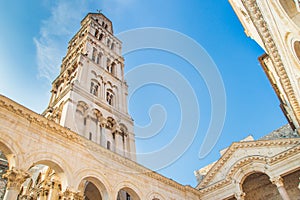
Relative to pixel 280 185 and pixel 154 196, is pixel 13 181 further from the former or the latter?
pixel 280 185

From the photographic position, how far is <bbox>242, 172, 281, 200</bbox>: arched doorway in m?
19.6

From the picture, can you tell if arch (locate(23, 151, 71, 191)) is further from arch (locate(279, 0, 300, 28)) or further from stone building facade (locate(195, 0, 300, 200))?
arch (locate(279, 0, 300, 28))

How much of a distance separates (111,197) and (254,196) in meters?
13.2

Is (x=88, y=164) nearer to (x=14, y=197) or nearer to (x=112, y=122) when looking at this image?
(x=14, y=197)

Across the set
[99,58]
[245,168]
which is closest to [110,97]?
[99,58]

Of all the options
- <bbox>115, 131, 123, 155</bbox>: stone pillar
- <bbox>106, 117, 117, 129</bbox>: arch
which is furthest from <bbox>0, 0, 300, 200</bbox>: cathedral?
<bbox>106, 117, 117, 129</bbox>: arch

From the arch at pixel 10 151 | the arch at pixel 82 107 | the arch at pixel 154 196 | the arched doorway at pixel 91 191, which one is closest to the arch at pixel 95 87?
the arch at pixel 82 107

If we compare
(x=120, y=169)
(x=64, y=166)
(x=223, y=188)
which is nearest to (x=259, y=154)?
(x=223, y=188)

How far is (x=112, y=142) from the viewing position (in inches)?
792

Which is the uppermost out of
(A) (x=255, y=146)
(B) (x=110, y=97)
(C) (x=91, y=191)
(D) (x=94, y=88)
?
(B) (x=110, y=97)

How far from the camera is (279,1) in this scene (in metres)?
9.95

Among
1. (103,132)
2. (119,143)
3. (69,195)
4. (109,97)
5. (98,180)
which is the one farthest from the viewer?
(109,97)

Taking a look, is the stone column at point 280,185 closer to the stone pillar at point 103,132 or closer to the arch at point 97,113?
the stone pillar at point 103,132

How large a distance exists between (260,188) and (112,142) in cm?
1227
